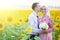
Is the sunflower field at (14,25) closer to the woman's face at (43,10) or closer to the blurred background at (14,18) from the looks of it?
the blurred background at (14,18)

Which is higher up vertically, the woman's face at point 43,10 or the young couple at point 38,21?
the woman's face at point 43,10

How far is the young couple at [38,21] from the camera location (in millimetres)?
1292

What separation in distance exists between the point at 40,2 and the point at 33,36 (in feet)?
1.04

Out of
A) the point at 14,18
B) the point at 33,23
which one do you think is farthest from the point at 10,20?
the point at 33,23

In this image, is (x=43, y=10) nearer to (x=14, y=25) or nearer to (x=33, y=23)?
(x=33, y=23)

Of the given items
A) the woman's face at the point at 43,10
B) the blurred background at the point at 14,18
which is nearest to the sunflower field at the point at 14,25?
the blurred background at the point at 14,18

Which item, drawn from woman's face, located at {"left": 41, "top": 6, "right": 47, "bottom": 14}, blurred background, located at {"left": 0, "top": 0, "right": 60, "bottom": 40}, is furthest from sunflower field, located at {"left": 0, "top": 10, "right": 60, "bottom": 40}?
woman's face, located at {"left": 41, "top": 6, "right": 47, "bottom": 14}

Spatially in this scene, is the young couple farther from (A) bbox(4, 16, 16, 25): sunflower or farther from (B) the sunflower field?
(A) bbox(4, 16, 16, 25): sunflower

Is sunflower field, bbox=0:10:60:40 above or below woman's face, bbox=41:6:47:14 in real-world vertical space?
below

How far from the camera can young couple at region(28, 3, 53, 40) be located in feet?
4.24

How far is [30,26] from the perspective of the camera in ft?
4.23

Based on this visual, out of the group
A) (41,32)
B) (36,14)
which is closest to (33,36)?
(41,32)

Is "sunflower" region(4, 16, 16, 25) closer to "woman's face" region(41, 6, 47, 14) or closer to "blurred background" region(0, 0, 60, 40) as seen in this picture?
"blurred background" region(0, 0, 60, 40)

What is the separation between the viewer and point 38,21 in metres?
1.31
